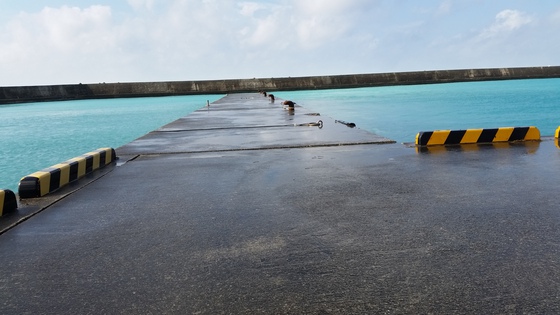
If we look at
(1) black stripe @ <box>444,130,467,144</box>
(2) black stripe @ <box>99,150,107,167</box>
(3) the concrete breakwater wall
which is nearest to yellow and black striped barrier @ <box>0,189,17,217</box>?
(2) black stripe @ <box>99,150,107,167</box>

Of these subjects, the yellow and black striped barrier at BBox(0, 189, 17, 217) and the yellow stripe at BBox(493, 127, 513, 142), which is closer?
the yellow and black striped barrier at BBox(0, 189, 17, 217)

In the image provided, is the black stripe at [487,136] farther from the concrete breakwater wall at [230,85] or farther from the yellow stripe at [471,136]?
the concrete breakwater wall at [230,85]

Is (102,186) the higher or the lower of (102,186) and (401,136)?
the higher

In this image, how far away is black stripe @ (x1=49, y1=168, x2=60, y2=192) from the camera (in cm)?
580

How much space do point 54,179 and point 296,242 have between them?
3.79 m

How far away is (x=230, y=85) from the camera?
246 ft

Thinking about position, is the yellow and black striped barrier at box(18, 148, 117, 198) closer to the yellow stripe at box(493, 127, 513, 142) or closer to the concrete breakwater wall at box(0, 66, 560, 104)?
the yellow stripe at box(493, 127, 513, 142)

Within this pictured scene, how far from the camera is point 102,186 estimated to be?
239 inches

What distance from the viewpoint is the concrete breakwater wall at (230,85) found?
69438 millimetres

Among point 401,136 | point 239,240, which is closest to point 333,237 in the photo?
point 239,240

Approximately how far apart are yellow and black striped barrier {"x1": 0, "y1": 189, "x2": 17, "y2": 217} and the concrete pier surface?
0.75 feet

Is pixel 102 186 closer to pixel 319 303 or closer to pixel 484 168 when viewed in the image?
pixel 319 303

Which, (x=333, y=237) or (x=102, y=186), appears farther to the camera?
(x=102, y=186)

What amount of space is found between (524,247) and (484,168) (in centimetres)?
332
